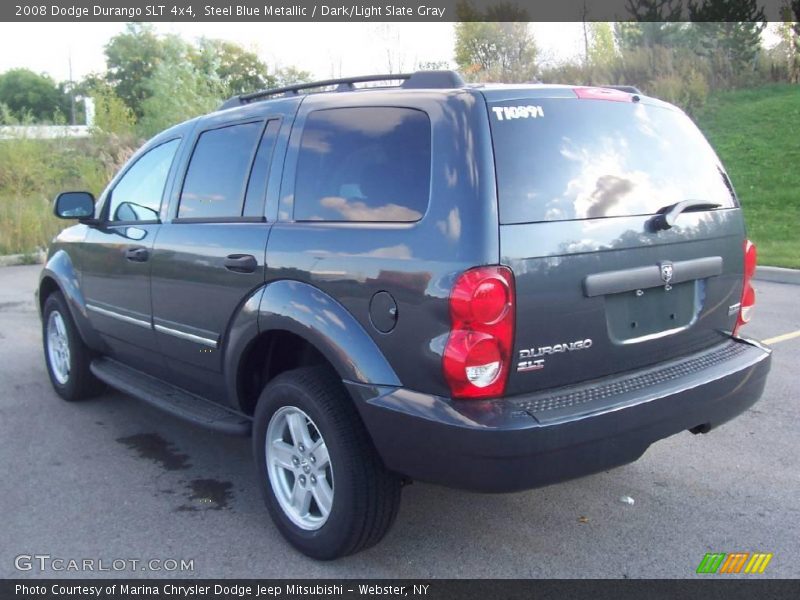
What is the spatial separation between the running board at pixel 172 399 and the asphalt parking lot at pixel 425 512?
40 cm

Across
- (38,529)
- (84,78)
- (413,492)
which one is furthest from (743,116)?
(84,78)

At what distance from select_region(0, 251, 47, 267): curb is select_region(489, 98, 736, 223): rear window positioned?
1292 centimetres

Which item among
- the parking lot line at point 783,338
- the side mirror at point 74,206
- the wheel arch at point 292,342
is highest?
the side mirror at point 74,206

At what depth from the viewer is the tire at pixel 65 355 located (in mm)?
5441

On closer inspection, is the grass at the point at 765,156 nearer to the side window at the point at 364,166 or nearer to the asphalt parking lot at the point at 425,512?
the asphalt parking lot at the point at 425,512

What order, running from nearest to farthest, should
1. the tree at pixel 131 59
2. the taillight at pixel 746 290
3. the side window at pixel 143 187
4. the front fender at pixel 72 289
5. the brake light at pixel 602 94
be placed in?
1. the brake light at pixel 602 94
2. the taillight at pixel 746 290
3. the side window at pixel 143 187
4. the front fender at pixel 72 289
5. the tree at pixel 131 59

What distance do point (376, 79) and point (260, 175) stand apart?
0.76 meters

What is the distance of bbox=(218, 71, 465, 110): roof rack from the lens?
3197 mm

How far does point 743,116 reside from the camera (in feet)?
65.3

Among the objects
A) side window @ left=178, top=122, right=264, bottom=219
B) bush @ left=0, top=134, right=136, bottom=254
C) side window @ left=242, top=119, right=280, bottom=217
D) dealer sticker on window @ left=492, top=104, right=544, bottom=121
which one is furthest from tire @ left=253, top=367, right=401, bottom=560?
bush @ left=0, top=134, right=136, bottom=254

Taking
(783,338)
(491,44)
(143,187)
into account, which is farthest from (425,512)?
(491,44)

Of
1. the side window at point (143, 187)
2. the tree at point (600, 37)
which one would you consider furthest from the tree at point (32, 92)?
the side window at point (143, 187)
